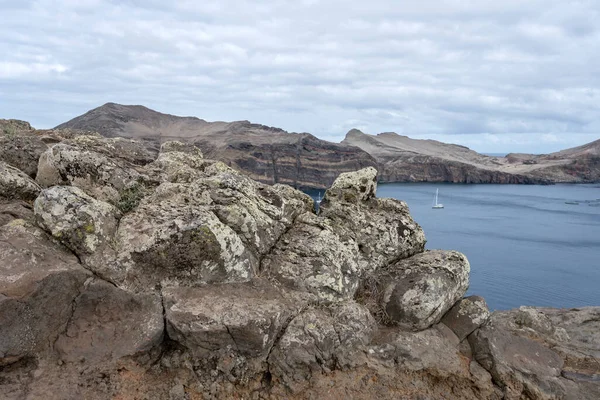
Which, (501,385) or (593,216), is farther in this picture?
(593,216)

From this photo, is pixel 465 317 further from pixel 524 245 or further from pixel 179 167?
pixel 524 245

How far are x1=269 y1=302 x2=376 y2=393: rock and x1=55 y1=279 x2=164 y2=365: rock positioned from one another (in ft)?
8.41

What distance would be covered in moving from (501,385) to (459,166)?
188 meters

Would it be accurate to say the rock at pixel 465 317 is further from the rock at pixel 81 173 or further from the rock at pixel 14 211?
the rock at pixel 14 211

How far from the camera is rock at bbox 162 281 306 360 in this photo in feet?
27.0

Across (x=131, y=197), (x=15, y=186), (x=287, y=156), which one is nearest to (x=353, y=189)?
(x=131, y=197)

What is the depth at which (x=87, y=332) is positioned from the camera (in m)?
7.95

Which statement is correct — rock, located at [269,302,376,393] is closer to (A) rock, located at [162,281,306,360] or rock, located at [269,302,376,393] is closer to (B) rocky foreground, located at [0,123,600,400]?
(B) rocky foreground, located at [0,123,600,400]

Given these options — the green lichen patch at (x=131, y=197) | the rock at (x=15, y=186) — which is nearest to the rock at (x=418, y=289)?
the green lichen patch at (x=131, y=197)

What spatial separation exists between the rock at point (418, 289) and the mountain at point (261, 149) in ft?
382

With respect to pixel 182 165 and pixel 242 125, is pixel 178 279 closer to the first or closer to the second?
pixel 182 165

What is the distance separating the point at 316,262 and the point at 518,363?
5426 millimetres

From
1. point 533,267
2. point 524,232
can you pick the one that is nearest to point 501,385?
point 533,267

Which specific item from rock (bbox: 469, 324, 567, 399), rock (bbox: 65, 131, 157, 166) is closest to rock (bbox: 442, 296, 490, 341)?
rock (bbox: 469, 324, 567, 399)
